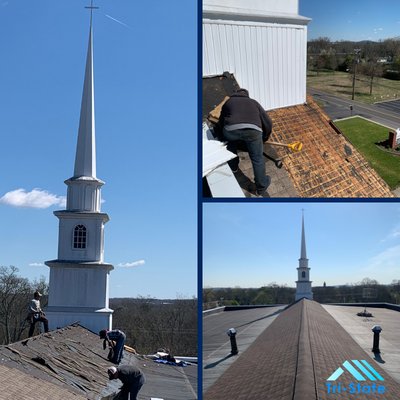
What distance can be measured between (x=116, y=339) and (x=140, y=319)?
3701 centimetres

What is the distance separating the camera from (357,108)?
399 inches

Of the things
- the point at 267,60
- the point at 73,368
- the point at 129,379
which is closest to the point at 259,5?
the point at 267,60

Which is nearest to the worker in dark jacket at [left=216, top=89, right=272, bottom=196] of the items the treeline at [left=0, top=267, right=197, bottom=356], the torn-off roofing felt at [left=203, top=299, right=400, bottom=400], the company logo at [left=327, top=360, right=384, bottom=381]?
the torn-off roofing felt at [left=203, top=299, right=400, bottom=400]

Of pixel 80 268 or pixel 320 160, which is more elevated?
pixel 320 160

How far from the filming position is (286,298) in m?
10.0

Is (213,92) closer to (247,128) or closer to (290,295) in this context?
(247,128)

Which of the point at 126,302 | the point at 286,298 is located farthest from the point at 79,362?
the point at 126,302

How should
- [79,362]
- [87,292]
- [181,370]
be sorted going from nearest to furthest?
1. [79,362]
2. [87,292]
3. [181,370]

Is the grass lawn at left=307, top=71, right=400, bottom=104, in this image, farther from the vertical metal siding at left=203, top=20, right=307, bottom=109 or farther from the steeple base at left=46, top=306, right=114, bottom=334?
the steeple base at left=46, top=306, right=114, bottom=334

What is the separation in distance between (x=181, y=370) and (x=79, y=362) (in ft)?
23.3

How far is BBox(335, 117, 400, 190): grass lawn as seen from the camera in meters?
9.45

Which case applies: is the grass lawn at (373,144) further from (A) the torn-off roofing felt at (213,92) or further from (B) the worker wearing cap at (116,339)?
(B) the worker wearing cap at (116,339)

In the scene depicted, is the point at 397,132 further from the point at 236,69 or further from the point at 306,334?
the point at 306,334

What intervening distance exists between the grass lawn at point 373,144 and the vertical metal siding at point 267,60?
0.87 metres
